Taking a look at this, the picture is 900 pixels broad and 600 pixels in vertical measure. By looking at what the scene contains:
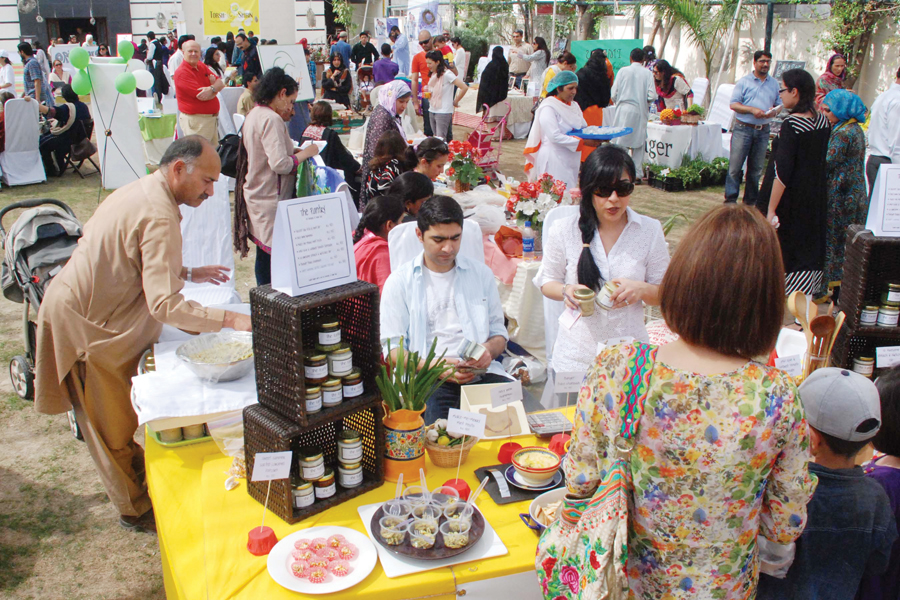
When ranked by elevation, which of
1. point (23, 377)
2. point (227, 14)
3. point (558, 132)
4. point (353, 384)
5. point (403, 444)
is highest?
point (227, 14)

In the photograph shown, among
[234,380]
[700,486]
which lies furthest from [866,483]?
[234,380]

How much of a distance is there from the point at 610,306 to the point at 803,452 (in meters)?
1.25

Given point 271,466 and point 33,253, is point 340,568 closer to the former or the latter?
point 271,466

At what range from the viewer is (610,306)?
2564 millimetres

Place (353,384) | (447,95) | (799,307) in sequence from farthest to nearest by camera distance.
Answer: (447,95) < (799,307) < (353,384)

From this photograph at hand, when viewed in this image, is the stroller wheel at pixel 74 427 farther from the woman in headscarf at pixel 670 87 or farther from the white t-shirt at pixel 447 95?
the woman in headscarf at pixel 670 87

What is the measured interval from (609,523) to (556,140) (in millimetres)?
5157

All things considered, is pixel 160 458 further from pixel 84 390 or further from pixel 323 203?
pixel 323 203

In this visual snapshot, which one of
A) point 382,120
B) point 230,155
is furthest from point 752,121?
point 230,155

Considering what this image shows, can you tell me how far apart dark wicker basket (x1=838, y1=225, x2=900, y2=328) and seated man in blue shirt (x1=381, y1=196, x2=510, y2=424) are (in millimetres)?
1301

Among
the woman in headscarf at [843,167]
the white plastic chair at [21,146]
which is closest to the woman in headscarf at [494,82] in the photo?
the white plastic chair at [21,146]

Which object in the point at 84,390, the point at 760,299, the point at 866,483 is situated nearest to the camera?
the point at 760,299

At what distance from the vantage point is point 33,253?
3.20 meters

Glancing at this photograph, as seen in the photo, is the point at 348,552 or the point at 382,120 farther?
the point at 382,120
